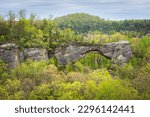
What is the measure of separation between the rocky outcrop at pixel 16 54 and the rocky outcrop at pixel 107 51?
7.22 feet

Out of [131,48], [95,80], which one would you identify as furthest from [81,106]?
[131,48]

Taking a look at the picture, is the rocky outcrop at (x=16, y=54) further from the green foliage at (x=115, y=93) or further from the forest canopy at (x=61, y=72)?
the green foliage at (x=115, y=93)

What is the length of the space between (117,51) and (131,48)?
255 centimetres

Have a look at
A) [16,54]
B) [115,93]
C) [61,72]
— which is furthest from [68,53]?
[115,93]

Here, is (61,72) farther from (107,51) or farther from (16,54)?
(107,51)

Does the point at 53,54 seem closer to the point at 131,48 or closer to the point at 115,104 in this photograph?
the point at 131,48

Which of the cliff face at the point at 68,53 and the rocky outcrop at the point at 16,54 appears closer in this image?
the rocky outcrop at the point at 16,54

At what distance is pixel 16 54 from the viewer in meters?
30.6

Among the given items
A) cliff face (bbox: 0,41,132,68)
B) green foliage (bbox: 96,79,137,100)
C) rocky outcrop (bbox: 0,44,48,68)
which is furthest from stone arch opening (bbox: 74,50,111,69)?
green foliage (bbox: 96,79,137,100)

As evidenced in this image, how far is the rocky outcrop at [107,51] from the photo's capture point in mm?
33562

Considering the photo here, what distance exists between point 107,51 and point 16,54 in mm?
8677

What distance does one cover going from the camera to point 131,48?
121ft

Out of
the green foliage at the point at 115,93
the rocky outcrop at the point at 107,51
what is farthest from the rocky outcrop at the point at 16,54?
the green foliage at the point at 115,93

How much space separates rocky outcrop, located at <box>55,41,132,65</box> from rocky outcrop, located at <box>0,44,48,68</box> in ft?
7.22
